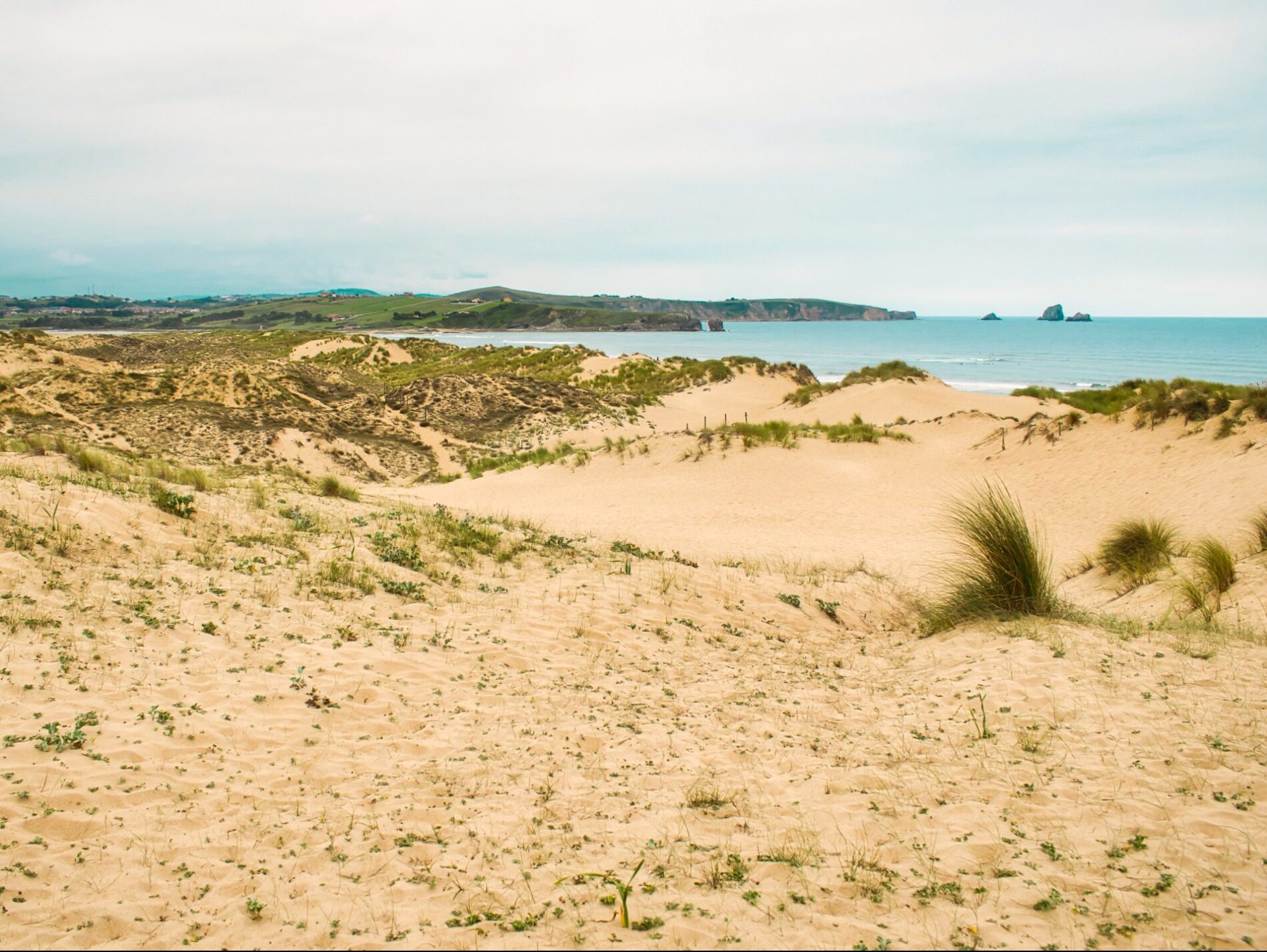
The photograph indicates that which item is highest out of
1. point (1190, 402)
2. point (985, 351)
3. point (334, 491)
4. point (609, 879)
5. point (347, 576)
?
point (985, 351)

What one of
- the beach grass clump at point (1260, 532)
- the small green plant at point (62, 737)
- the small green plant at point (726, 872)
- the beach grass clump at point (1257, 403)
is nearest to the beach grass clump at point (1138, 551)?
the beach grass clump at point (1260, 532)

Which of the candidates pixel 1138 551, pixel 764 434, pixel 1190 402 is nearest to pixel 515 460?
pixel 764 434

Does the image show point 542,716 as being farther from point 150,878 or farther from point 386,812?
point 150,878

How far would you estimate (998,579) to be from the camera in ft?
28.3

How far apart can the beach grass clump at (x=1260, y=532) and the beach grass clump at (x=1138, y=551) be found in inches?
37.2

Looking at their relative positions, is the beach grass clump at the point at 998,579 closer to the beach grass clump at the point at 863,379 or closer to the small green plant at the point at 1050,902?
the small green plant at the point at 1050,902

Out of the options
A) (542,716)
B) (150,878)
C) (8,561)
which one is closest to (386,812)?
(150,878)

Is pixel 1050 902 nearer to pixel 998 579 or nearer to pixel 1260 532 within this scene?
pixel 998 579

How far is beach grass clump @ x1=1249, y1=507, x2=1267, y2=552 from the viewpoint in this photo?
955 centimetres

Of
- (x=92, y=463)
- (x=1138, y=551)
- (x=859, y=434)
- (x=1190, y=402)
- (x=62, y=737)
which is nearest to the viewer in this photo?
(x=62, y=737)

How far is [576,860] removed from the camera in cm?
389

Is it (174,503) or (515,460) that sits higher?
(174,503)

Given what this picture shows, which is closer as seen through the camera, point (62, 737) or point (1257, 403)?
point (62, 737)

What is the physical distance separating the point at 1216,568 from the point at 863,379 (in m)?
33.4
